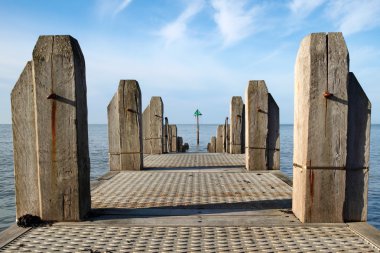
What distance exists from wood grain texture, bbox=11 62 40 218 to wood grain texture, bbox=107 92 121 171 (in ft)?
14.8

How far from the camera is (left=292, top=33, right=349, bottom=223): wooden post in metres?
3.88

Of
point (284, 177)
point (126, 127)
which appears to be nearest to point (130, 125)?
point (126, 127)

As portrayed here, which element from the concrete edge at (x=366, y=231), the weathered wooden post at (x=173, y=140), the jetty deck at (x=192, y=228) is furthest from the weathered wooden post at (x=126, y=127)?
the weathered wooden post at (x=173, y=140)

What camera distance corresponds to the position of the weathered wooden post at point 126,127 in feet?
28.1

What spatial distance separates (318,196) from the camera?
13.2 ft

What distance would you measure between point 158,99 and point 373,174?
1285cm

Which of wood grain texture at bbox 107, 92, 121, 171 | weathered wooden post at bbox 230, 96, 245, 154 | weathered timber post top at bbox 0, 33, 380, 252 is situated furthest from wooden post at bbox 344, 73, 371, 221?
weathered wooden post at bbox 230, 96, 245, 154

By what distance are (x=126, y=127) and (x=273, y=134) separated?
158 inches

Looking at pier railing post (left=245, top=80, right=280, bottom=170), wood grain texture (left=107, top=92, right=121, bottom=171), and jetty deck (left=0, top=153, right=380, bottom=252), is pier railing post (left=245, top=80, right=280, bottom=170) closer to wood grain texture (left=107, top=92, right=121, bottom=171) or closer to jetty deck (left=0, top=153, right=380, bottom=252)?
jetty deck (left=0, top=153, right=380, bottom=252)

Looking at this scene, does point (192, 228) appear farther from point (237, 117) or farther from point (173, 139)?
point (173, 139)

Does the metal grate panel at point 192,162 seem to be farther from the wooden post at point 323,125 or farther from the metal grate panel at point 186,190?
the wooden post at point 323,125

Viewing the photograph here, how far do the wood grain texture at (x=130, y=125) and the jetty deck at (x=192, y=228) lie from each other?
8.62 feet

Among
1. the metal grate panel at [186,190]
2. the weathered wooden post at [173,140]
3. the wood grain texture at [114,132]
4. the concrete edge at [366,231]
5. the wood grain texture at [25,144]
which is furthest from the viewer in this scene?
the weathered wooden post at [173,140]

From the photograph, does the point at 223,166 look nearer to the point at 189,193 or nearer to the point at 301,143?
the point at 189,193
